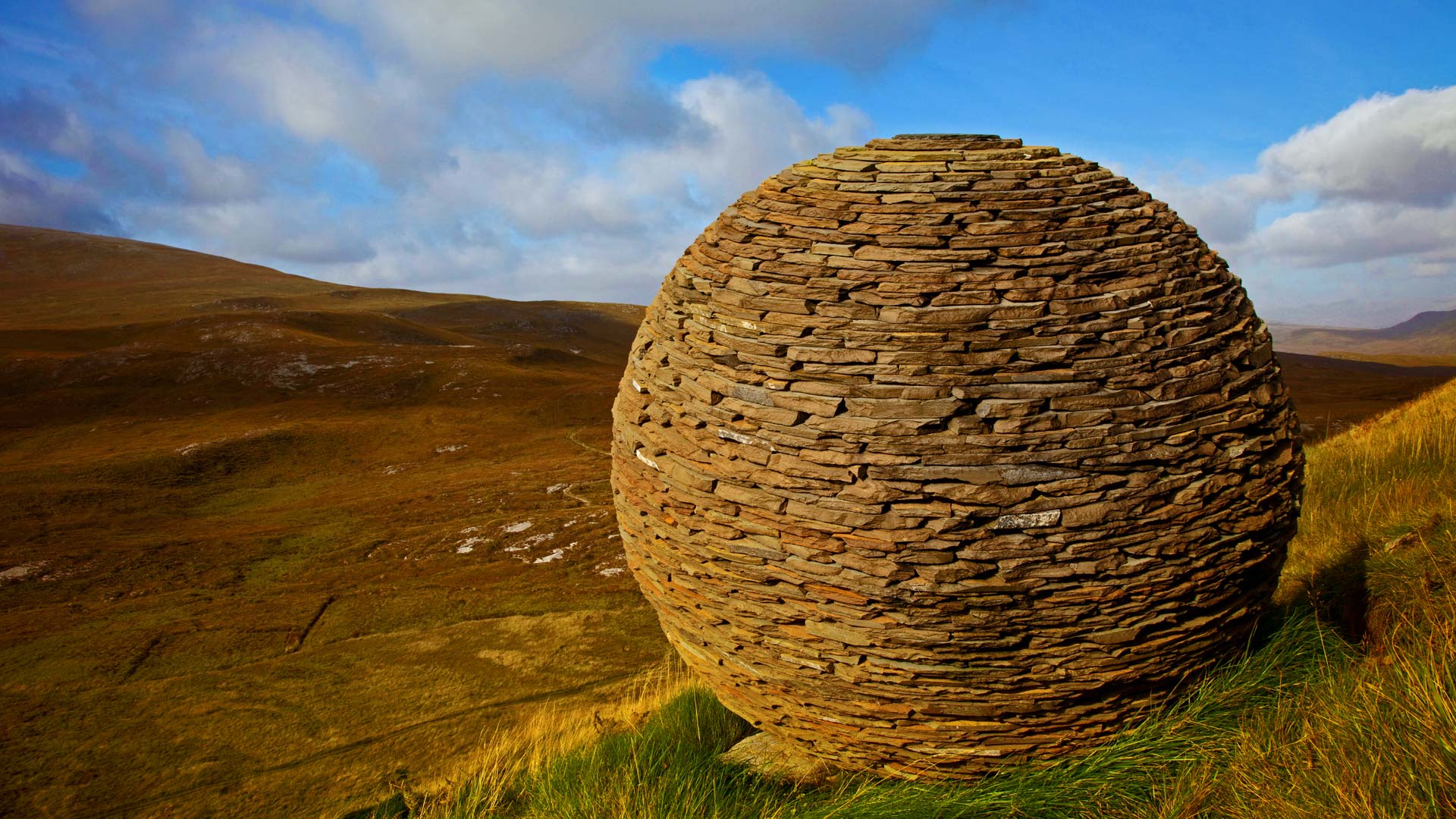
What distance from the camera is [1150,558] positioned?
187 inches

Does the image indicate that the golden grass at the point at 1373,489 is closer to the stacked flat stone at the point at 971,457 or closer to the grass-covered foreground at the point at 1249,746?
the grass-covered foreground at the point at 1249,746

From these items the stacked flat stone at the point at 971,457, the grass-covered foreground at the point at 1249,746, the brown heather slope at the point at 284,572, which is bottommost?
the brown heather slope at the point at 284,572

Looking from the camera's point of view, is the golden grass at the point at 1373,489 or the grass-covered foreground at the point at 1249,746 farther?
the golden grass at the point at 1373,489

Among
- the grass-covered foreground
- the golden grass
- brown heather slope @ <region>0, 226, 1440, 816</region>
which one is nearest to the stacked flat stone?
the grass-covered foreground

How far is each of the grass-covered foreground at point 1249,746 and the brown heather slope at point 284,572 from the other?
3.20m

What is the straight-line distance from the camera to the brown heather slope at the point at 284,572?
10.2 metres

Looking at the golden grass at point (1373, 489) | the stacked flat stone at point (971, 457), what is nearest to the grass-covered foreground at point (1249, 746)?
the golden grass at point (1373, 489)

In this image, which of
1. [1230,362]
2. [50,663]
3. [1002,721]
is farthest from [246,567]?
[1230,362]

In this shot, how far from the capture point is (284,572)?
16516 millimetres

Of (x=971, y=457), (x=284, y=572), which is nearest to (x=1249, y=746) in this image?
(x=971, y=457)

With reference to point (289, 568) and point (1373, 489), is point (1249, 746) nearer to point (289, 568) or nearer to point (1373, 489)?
point (1373, 489)

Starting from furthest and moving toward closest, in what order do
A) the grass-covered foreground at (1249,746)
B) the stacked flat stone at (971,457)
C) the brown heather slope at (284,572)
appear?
1. the brown heather slope at (284,572)
2. the stacked flat stone at (971,457)
3. the grass-covered foreground at (1249,746)

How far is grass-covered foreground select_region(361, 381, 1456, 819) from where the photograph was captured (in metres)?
3.88

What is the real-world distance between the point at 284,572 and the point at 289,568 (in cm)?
21
